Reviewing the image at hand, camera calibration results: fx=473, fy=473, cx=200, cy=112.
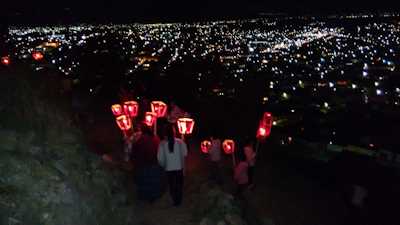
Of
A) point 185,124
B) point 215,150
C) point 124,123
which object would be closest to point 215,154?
point 215,150

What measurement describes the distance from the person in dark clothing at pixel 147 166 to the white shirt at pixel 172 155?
307 millimetres

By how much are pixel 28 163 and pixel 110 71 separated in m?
29.5

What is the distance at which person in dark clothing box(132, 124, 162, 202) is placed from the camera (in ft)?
27.5

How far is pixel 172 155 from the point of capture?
26.3 feet

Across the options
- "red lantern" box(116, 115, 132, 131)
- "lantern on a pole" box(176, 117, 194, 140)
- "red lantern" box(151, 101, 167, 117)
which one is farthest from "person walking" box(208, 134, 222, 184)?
"red lantern" box(116, 115, 132, 131)

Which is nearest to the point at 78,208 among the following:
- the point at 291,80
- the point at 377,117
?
the point at 377,117

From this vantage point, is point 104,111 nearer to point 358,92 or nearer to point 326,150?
point 326,150

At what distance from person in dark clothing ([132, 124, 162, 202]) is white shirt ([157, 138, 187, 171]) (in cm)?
31

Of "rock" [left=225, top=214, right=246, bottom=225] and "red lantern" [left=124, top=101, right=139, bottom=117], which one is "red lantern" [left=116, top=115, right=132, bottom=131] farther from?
"rock" [left=225, top=214, right=246, bottom=225]

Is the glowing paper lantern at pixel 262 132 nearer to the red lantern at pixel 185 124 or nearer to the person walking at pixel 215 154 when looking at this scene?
the person walking at pixel 215 154

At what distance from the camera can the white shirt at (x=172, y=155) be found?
8000 mm

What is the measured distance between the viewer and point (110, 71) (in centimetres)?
3462

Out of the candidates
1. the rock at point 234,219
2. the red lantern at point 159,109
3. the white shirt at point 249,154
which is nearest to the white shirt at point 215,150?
the white shirt at point 249,154

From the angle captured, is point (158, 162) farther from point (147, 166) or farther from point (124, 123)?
point (124, 123)
